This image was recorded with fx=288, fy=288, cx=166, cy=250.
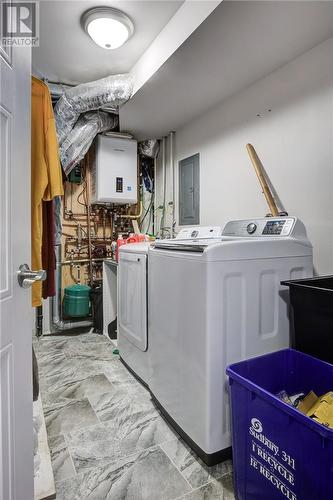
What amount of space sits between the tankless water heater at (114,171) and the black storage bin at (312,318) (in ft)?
7.94

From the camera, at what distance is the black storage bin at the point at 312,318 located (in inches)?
51.9

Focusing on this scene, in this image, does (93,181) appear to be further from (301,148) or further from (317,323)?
(317,323)

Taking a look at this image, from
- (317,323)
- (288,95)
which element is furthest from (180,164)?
(317,323)

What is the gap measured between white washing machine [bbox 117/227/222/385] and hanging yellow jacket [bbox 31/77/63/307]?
81 cm

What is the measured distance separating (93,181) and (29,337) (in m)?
2.80

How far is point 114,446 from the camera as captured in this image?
5.10 ft

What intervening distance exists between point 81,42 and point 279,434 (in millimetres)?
2813

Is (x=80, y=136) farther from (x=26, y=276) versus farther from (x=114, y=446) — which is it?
(x=114, y=446)

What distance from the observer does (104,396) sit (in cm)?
204

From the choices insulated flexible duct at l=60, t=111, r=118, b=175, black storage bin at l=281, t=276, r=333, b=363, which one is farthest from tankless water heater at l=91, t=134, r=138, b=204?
black storage bin at l=281, t=276, r=333, b=363

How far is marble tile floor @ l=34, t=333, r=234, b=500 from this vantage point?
50.7 inches
